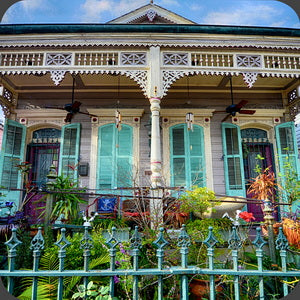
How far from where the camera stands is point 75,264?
11.0 ft

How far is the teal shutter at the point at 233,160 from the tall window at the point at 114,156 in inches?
119

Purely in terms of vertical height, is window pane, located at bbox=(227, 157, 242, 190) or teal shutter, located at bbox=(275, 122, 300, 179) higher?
teal shutter, located at bbox=(275, 122, 300, 179)

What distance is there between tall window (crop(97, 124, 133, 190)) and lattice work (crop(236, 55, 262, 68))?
12.3 ft

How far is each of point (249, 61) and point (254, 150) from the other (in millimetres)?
3228

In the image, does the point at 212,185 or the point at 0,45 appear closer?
the point at 0,45

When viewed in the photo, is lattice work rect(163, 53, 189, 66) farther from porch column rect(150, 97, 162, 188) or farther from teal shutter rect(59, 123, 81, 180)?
teal shutter rect(59, 123, 81, 180)

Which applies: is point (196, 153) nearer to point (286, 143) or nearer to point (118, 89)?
point (286, 143)

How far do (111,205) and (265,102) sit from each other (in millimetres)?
6081

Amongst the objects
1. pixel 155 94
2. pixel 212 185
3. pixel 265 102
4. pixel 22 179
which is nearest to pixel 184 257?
pixel 155 94

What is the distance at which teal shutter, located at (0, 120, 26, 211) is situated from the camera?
7.50 meters

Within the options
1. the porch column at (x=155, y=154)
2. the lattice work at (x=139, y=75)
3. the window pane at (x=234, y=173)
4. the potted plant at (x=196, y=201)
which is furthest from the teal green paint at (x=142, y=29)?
the potted plant at (x=196, y=201)

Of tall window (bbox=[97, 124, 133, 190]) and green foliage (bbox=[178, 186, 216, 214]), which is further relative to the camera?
tall window (bbox=[97, 124, 133, 190])

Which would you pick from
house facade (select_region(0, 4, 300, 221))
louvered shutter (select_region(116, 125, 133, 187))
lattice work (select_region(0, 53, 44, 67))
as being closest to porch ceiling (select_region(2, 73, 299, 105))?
house facade (select_region(0, 4, 300, 221))

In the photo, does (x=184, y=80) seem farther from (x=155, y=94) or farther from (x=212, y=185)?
(x=212, y=185)
